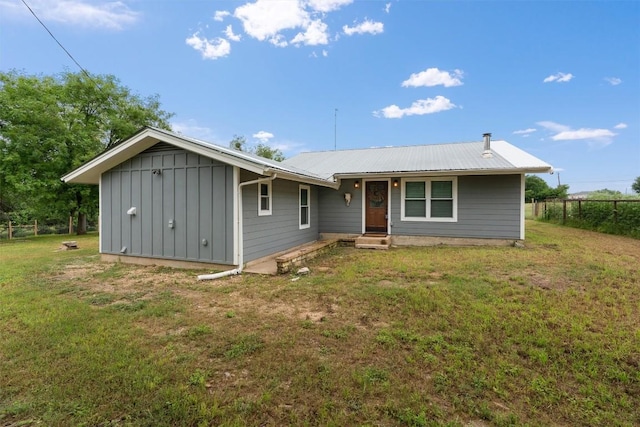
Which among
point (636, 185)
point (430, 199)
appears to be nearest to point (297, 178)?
point (430, 199)

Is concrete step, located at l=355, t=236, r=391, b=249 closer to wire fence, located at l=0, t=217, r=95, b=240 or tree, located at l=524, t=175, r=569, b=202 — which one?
wire fence, located at l=0, t=217, r=95, b=240

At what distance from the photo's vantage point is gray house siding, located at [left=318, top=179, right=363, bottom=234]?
9.95 metres

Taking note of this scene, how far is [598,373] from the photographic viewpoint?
7.73 ft

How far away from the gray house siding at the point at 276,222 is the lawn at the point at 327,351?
1.39m

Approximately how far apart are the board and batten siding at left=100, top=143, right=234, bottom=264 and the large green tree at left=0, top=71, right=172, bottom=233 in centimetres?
985

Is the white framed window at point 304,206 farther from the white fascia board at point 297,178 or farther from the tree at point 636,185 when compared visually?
the tree at point 636,185

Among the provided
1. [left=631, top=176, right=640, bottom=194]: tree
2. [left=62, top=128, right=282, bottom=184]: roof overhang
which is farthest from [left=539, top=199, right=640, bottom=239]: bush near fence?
[left=631, top=176, right=640, bottom=194]: tree

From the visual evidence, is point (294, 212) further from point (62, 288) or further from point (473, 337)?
point (473, 337)

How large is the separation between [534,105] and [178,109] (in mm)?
22015

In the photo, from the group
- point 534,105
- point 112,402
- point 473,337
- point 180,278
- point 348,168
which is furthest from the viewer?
point 534,105

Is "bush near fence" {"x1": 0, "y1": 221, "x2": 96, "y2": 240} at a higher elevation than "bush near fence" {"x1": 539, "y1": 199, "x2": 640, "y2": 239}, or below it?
below

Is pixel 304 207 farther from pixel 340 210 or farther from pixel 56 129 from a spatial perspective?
pixel 56 129

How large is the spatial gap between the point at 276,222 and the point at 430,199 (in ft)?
16.6

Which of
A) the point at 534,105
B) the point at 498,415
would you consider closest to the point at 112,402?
the point at 498,415
